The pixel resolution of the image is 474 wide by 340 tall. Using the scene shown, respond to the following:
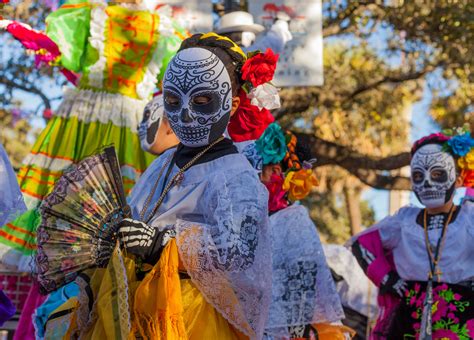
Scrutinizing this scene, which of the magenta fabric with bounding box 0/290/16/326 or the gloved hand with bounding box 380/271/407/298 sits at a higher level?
the gloved hand with bounding box 380/271/407/298

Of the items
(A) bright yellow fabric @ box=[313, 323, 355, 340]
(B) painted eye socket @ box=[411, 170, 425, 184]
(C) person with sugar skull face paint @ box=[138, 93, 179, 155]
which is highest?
(C) person with sugar skull face paint @ box=[138, 93, 179, 155]

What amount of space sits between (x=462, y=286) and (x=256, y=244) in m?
2.98

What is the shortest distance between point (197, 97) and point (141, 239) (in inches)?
27.1

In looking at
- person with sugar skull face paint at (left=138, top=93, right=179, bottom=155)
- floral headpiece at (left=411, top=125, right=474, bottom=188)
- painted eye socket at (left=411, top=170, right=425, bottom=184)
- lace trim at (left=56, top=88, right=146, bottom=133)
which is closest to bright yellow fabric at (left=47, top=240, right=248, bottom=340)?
person with sugar skull face paint at (left=138, top=93, right=179, bottom=155)

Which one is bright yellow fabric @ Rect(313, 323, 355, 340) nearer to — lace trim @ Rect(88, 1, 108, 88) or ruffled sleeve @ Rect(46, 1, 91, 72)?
lace trim @ Rect(88, 1, 108, 88)

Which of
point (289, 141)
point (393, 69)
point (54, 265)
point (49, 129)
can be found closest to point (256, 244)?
point (54, 265)

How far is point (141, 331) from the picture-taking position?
3264mm

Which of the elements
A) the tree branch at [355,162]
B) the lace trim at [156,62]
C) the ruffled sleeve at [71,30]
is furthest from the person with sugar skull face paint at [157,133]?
the tree branch at [355,162]

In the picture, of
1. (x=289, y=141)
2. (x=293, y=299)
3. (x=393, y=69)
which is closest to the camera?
(x=293, y=299)

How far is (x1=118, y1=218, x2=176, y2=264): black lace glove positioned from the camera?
10.8 feet

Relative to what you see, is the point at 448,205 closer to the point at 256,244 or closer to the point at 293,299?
the point at 293,299

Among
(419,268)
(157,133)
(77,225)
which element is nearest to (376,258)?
(419,268)

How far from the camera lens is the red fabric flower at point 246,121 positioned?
12.8 ft

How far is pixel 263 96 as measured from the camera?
387 cm
